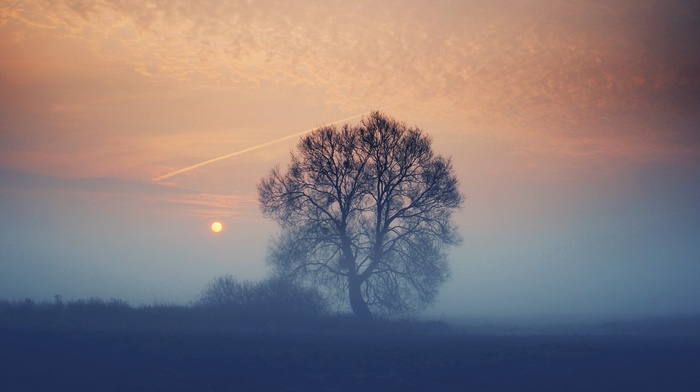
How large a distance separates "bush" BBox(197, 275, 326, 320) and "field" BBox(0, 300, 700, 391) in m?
8.61

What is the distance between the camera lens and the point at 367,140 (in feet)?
102

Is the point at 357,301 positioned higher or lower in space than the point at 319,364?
higher

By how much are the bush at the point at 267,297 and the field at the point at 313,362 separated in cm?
861

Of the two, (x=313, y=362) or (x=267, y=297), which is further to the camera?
(x=267, y=297)

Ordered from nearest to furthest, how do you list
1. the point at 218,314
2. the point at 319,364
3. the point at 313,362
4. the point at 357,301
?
the point at 319,364
the point at 313,362
the point at 218,314
the point at 357,301

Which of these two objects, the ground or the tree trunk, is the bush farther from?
the ground

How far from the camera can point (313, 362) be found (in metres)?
16.0

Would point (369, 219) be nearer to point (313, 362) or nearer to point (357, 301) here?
point (357, 301)

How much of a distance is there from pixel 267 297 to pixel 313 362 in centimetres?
1516

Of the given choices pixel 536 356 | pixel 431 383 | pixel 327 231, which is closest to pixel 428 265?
pixel 327 231

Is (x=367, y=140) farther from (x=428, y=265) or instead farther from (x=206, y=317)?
(x=206, y=317)

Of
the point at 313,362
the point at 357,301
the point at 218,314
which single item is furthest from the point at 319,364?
the point at 357,301

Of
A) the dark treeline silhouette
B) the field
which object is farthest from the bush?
the field

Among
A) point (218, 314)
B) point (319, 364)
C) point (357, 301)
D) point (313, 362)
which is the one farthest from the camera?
point (357, 301)
